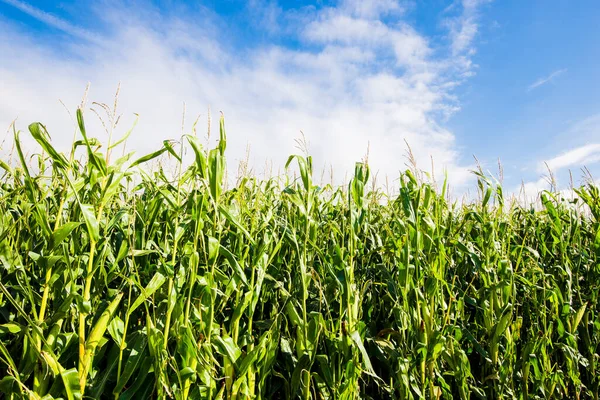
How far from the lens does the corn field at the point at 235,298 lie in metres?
1.60

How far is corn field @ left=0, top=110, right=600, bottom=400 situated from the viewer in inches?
62.8

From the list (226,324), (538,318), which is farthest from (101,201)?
(538,318)

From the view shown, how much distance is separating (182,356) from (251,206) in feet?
4.27

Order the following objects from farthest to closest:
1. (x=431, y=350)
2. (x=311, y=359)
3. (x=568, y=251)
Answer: (x=568, y=251) < (x=431, y=350) < (x=311, y=359)

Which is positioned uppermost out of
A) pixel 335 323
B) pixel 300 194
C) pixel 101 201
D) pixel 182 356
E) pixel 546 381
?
pixel 300 194

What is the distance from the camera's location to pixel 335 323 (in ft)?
6.99

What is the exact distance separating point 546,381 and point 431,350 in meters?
1.13

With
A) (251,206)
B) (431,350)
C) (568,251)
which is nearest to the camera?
(431,350)

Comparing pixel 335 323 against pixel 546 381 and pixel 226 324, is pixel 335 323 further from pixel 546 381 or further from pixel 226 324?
pixel 546 381

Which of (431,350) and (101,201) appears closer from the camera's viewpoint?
(101,201)

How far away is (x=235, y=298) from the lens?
76.9 inches

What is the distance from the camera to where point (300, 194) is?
215 cm

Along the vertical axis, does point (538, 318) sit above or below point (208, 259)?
below

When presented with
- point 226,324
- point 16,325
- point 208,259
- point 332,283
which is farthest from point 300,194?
point 16,325
